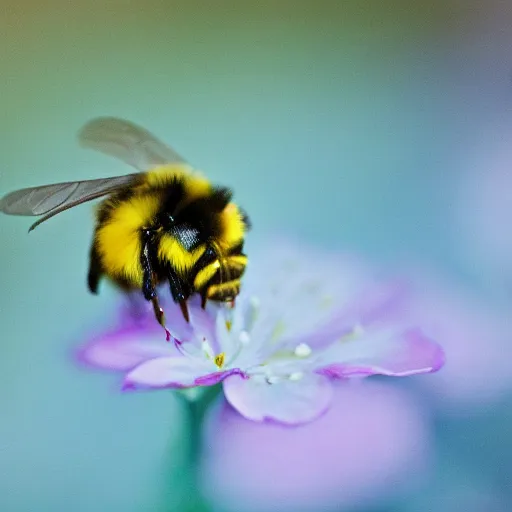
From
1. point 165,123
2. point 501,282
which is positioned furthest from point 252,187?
point 501,282

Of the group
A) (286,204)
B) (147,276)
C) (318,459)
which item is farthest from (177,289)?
(286,204)

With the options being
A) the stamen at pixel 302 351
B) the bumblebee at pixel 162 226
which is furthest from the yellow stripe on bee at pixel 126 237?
the stamen at pixel 302 351

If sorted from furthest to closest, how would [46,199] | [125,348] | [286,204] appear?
[286,204], [125,348], [46,199]

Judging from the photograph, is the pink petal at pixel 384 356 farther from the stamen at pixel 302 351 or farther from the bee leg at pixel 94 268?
the bee leg at pixel 94 268

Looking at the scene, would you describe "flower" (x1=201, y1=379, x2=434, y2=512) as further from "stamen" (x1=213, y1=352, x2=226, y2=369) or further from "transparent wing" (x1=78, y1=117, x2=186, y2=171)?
"transparent wing" (x1=78, y1=117, x2=186, y2=171)

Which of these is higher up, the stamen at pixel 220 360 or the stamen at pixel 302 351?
the stamen at pixel 302 351

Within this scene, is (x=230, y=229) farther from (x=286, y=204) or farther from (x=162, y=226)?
(x=286, y=204)

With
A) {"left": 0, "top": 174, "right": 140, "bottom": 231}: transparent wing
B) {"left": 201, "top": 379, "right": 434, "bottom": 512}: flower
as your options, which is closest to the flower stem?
{"left": 201, "top": 379, "right": 434, "bottom": 512}: flower
